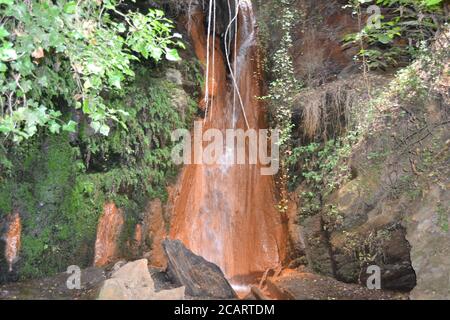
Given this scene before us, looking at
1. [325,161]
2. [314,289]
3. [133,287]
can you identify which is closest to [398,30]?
[325,161]

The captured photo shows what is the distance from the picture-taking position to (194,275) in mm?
6168

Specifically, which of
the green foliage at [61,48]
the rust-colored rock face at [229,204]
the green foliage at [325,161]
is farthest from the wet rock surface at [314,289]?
the green foliage at [61,48]

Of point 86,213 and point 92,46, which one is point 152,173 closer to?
point 86,213

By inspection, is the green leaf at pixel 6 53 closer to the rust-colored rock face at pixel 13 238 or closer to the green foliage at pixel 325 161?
the rust-colored rock face at pixel 13 238

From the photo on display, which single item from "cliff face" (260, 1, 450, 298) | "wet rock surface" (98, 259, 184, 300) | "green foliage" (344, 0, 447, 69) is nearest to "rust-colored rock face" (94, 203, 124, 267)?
"wet rock surface" (98, 259, 184, 300)

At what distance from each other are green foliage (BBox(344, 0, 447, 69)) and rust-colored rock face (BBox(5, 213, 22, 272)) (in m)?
6.44

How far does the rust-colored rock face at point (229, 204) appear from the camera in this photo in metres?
8.73

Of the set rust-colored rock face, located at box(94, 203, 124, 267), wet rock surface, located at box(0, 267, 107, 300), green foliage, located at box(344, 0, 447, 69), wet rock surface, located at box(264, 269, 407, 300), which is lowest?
wet rock surface, located at box(264, 269, 407, 300)

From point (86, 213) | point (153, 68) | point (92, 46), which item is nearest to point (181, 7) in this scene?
point (153, 68)

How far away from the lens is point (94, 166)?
7.27m

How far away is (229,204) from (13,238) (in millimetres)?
4754

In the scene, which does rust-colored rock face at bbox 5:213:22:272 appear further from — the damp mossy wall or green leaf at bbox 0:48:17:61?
green leaf at bbox 0:48:17:61

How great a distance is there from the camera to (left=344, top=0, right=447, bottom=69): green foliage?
668cm

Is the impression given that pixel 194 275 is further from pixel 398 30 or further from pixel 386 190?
pixel 398 30
